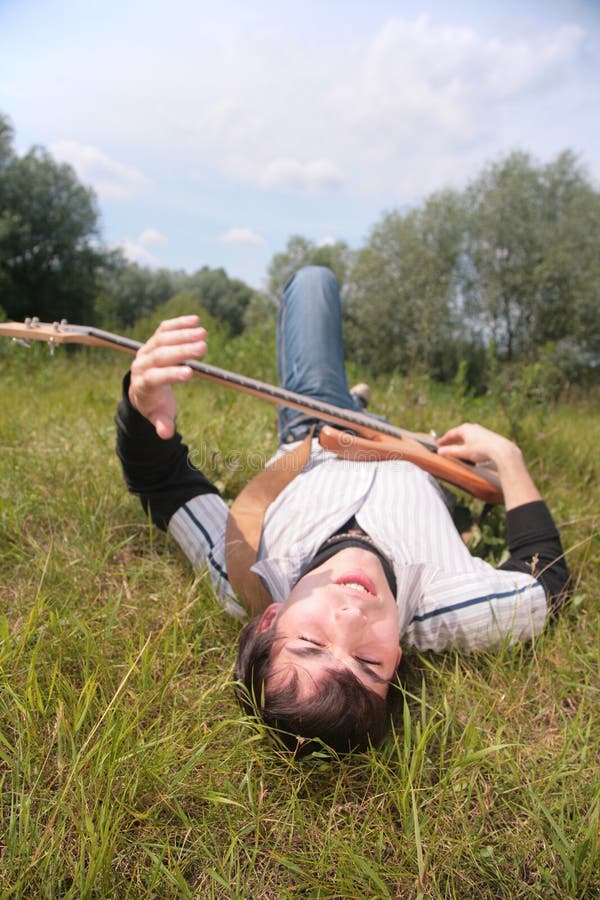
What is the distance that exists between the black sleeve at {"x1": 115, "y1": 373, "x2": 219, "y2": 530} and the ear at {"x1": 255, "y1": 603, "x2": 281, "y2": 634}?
54 cm

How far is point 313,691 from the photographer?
4.75 feet

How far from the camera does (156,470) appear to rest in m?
2.03

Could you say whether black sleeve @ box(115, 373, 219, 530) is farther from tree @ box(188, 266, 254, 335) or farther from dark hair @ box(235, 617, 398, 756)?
tree @ box(188, 266, 254, 335)

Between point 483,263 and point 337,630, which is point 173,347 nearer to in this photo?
point 337,630

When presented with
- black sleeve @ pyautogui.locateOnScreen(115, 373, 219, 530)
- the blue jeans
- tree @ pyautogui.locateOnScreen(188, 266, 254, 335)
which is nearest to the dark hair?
black sleeve @ pyautogui.locateOnScreen(115, 373, 219, 530)

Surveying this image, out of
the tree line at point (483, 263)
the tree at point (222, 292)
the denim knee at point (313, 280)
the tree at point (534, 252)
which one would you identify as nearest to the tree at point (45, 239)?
the tree line at point (483, 263)

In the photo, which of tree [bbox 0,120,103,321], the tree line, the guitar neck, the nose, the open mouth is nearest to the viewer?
the nose

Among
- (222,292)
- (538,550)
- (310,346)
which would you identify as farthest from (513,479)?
(222,292)

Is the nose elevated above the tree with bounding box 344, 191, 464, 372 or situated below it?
below

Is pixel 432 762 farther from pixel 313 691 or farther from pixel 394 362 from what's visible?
pixel 394 362

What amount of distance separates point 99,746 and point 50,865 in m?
0.22

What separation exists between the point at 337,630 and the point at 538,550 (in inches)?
37.2

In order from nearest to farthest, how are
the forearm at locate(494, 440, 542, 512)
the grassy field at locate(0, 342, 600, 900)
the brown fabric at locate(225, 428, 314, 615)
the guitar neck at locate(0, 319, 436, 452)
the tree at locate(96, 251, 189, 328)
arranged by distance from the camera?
the grassy field at locate(0, 342, 600, 900) < the guitar neck at locate(0, 319, 436, 452) < the brown fabric at locate(225, 428, 314, 615) < the forearm at locate(494, 440, 542, 512) < the tree at locate(96, 251, 189, 328)

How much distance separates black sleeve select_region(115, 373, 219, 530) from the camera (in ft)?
6.23
